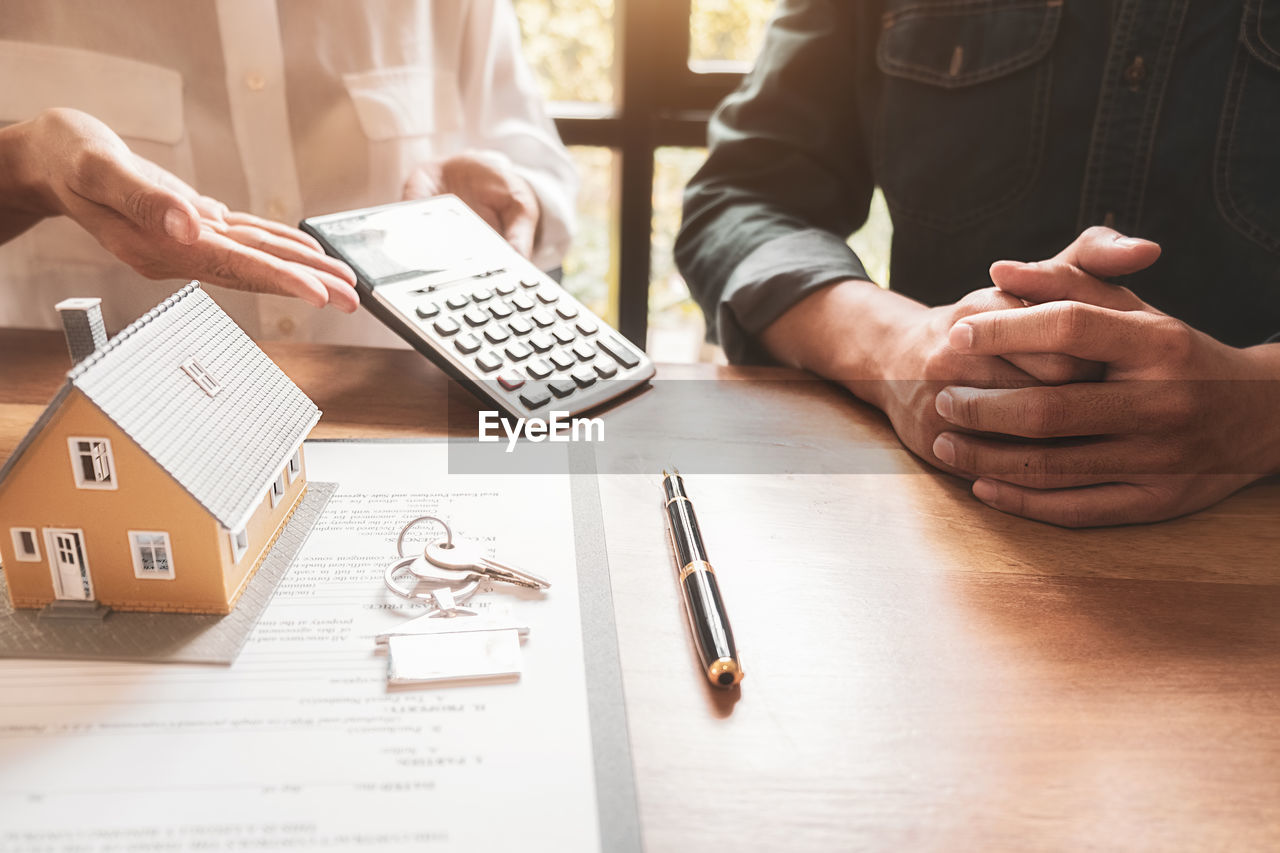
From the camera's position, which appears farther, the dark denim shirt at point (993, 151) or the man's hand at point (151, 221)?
the dark denim shirt at point (993, 151)

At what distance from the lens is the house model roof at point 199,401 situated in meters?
0.34

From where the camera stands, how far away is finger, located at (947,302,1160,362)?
19.6 inches

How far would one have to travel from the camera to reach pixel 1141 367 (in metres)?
0.51

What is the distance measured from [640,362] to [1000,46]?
487 mm

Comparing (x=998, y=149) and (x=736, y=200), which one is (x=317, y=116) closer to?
(x=736, y=200)

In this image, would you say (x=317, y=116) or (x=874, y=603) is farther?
(x=317, y=116)

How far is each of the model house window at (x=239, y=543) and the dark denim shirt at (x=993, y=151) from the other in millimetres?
475

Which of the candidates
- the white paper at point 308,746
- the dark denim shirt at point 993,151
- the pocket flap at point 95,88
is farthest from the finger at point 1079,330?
the pocket flap at point 95,88

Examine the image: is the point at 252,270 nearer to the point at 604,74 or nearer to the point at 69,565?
the point at 69,565

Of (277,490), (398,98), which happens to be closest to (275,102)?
(398,98)

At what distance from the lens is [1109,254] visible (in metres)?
0.54

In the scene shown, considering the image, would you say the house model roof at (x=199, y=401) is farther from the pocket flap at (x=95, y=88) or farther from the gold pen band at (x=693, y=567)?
the pocket flap at (x=95, y=88)

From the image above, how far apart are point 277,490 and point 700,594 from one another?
0.23 m

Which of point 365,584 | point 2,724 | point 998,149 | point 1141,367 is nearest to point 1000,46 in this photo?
point 998,149
